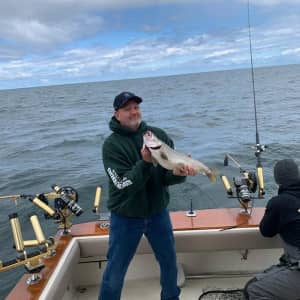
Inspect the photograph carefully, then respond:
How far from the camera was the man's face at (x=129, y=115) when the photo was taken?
316 cm

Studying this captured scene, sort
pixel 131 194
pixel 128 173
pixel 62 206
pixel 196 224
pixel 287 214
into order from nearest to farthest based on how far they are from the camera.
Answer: pixel 128 173 → pixel 131 194 → pixel 287 214 → pixel 62 206 → pixel 196 224

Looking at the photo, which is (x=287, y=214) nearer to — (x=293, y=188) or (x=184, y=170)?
(x=293, y=188)

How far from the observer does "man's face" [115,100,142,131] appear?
3.16 meters

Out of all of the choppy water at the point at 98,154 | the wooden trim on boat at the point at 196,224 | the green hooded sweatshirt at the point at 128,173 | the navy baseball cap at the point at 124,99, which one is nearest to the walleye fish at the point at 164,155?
the green hooded sweatshirt at the point at 128,173

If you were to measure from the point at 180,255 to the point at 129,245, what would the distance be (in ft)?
4.79

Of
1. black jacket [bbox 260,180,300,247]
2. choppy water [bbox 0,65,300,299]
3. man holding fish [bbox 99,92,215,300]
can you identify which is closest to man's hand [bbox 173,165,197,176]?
man holding fish [bbox 99,92,215,300]

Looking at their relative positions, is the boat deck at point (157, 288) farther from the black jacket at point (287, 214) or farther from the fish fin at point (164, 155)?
the fish fin at point (164, 155)

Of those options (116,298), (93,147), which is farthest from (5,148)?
(116,298)

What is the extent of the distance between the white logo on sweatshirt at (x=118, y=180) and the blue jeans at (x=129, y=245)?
361 millimetres

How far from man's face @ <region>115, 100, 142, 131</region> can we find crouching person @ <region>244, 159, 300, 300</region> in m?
1.36

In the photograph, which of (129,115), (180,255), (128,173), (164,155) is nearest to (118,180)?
(128,173)

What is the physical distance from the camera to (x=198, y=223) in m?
4.18

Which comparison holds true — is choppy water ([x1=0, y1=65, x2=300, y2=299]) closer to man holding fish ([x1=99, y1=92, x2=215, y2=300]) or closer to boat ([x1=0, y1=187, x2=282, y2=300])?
boat ([x1=0, y1=187, x2=282, y2=300])

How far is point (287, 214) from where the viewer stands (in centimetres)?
334
